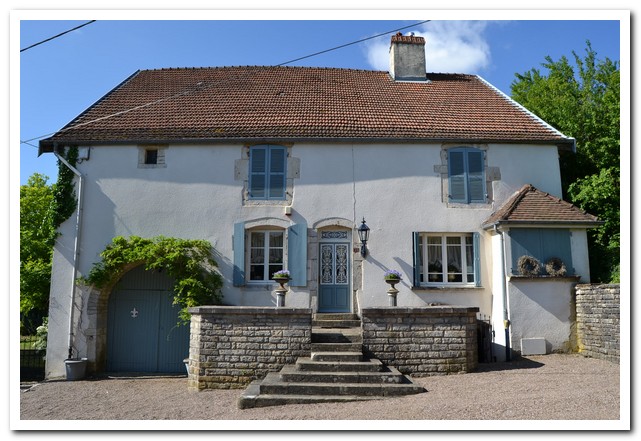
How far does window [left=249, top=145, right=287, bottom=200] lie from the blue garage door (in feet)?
9.22

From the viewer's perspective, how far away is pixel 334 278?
416 inches

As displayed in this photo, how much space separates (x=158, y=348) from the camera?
10.5m

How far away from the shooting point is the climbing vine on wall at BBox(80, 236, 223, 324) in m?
9.94

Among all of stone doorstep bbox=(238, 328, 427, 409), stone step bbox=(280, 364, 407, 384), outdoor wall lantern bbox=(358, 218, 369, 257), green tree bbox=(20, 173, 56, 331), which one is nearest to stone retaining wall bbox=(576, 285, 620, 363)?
stone doorstep bbox=(238, 328, 427, 409)

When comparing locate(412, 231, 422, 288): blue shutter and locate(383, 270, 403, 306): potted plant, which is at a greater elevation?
locate(412, 231, 422, 288): blue shutter

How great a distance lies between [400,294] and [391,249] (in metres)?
0.97

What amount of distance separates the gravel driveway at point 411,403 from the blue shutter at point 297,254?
2976mm

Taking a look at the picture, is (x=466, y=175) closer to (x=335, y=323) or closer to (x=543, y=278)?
(x=543, y=278)

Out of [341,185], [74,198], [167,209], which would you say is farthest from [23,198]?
[341,185]

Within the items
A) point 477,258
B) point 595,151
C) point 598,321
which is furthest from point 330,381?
point 595,151

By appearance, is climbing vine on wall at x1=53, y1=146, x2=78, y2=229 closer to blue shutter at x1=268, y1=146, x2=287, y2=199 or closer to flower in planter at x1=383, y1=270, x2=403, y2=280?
blue shutter at x1=268, y1=146, x2=287, y2=199

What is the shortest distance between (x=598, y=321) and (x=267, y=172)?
23.3 feet

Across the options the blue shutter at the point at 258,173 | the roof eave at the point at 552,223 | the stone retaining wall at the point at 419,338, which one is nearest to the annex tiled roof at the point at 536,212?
the roof eave at the point at 552,223

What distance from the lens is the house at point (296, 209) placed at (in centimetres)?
1032
